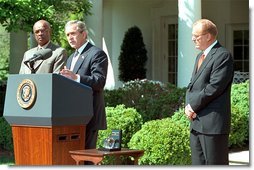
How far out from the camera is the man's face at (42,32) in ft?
17.7

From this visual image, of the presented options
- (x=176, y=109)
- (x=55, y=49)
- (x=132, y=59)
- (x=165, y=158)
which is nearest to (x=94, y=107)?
(x=55, y=49)

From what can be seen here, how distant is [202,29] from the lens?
4.86 metres

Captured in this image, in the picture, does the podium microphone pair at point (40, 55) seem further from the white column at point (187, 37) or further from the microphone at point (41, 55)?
the white column at point (187, 37)

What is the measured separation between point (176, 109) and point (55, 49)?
5.87 metres

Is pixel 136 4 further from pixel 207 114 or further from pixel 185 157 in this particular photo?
pixel 207 114

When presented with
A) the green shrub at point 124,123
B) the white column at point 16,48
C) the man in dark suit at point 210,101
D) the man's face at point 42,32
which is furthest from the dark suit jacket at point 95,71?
the white column at point 16,48

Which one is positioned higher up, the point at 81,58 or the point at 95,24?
the point at 95,24

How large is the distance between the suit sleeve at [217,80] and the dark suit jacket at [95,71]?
35.3 inches

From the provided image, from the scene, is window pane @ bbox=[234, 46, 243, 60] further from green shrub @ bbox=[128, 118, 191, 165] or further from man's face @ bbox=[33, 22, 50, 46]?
man's face @ bbox=[33, 22, 50, 46]

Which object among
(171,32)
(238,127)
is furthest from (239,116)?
(171,32)

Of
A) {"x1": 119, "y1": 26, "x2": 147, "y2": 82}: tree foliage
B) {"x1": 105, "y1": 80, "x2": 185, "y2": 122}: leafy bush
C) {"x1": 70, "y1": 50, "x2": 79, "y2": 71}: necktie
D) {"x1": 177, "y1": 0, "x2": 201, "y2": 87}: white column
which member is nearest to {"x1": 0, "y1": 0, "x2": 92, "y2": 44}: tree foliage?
{"x1": 105, "y1": 80, "x2": 185, "y2": 122}: leafy bush

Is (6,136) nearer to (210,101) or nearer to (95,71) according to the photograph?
(95,71)

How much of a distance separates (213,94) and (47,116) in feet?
4.62

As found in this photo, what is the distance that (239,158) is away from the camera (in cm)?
922
